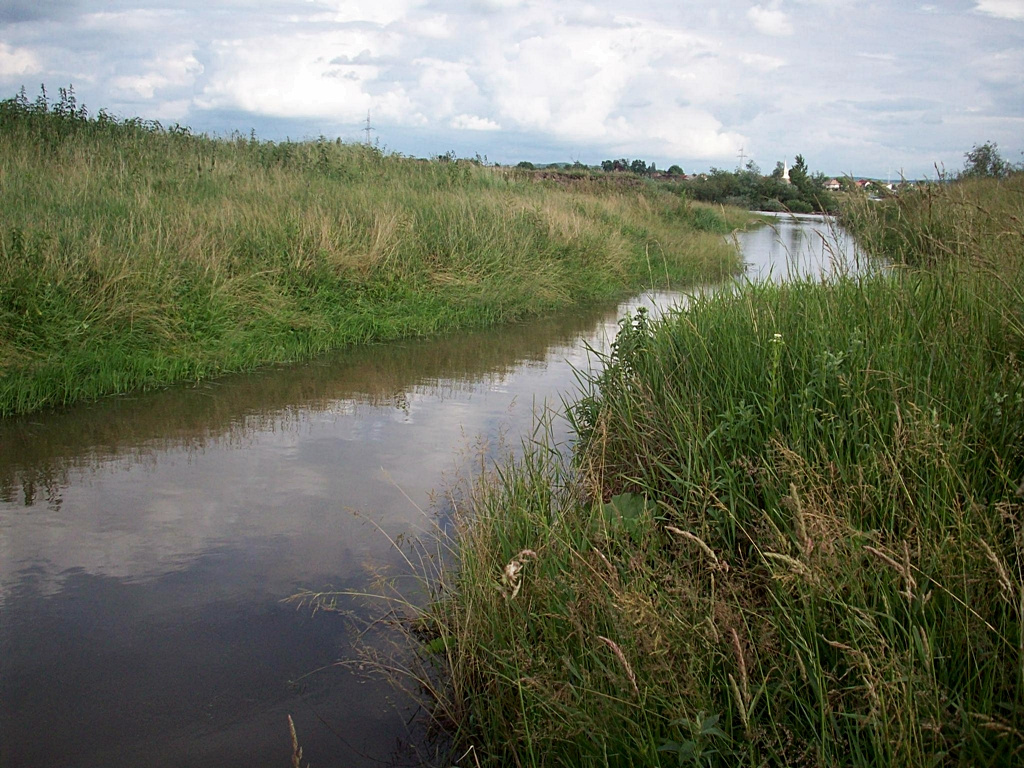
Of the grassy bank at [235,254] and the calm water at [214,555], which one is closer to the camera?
the calm water at [214,555]

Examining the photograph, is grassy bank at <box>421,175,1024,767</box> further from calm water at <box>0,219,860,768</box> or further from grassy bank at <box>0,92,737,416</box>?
grassy bank at <box>0,92,737,416</box>

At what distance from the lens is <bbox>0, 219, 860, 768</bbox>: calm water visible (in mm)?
3268

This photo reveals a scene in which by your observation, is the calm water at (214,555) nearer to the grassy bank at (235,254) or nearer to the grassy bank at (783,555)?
the grassy bank at (783,555)

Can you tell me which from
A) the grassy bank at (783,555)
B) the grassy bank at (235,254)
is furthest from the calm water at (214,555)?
the grassy bank at (235,254)

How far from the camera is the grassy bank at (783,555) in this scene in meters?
2.22

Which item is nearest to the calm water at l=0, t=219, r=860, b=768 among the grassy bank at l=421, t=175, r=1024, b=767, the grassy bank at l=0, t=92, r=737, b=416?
the grassy bank at l=421, t=175, r=1024, b=767

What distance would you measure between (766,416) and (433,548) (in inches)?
82.5

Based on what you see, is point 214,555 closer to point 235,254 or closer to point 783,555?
point 783,555

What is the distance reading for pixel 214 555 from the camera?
4648 mm

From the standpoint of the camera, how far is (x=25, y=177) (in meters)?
10.9

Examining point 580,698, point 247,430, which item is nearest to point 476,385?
point 247,430

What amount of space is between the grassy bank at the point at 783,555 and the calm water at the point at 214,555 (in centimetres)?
61

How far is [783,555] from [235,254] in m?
9.54

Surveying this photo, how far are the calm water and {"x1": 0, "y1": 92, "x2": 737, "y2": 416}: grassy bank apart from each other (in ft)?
2.86
